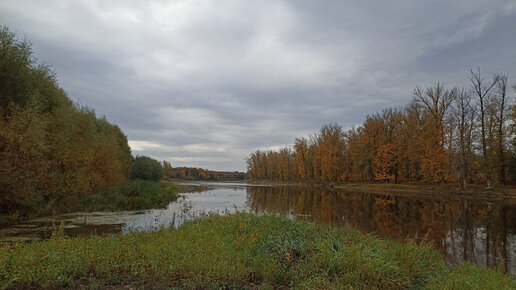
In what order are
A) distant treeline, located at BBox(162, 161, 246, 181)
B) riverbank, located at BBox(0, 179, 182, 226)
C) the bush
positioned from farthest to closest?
distant treeline, located at BBox(162, 161, 246, 181) < the bush < riverbank, located at BBox(0, 179, 182, 226)

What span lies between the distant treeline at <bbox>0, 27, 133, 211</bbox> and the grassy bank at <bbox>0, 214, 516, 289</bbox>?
10.4 m

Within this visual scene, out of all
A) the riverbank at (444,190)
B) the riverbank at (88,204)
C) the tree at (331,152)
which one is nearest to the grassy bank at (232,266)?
the riverbank at (88,204)

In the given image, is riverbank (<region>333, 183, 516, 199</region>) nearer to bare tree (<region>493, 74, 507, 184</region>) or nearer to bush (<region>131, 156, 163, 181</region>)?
bare tree (<region>493, 74, 507, 184</region>)

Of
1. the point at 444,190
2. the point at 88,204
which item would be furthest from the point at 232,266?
the point at 444,190

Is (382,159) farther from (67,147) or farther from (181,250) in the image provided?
(181,250)

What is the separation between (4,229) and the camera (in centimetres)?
1369

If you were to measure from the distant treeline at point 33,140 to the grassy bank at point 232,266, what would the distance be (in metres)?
10.4

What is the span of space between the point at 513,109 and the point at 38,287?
48.0m

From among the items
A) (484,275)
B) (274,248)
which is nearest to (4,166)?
(274,248)

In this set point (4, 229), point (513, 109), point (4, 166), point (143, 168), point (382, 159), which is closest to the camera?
point (4, 229)

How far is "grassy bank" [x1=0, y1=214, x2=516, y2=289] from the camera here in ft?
20.0

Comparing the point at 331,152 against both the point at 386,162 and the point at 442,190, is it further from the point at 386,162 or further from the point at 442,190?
the point at 442,190

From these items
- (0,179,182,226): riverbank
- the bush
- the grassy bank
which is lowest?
(0,179,182,226): riverbank

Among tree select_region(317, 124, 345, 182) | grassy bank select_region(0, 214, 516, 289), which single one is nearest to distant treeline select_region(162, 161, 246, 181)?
tree select_region(317, 124, 345, 182)
